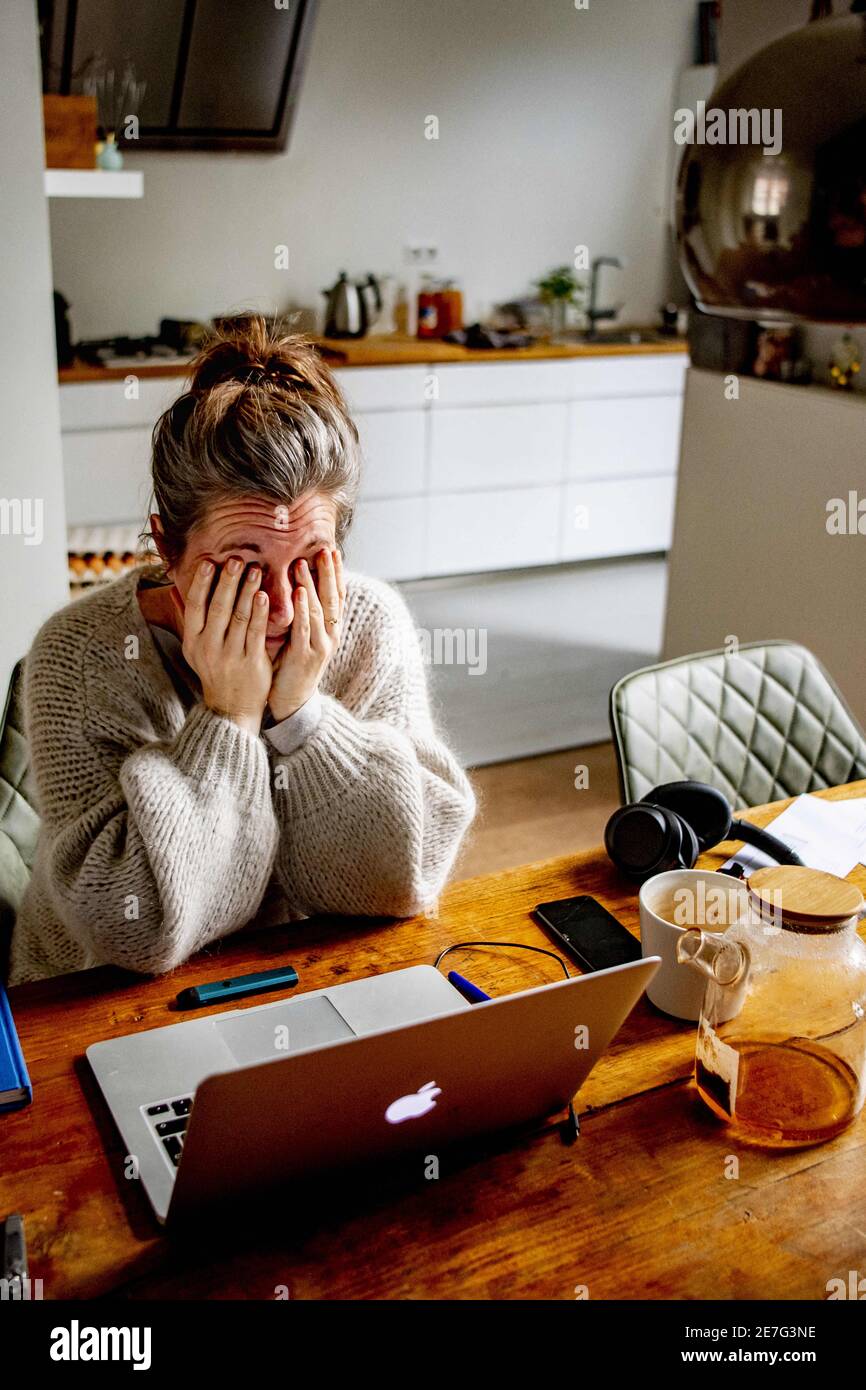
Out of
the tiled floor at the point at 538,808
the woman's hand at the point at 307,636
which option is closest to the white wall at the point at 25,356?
the tiled floor at the point at 538,808

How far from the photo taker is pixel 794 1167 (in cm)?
102

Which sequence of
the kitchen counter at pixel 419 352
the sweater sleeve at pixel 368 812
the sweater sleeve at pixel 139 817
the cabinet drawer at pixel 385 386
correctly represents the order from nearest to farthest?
the sweater sleeve at pixel 139 817 → the sweater sleeve at pixel 368 812 → the kitchen counter at pixel 419 352 → the cabinet drawer at pixel 385 386

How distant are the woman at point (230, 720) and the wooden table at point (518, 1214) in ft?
0.62

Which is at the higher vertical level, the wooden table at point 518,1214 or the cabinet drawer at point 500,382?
the cabinet drawer at point 500,382

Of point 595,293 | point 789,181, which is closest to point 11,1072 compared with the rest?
point 789,181

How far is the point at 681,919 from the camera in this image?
1261 millimetres

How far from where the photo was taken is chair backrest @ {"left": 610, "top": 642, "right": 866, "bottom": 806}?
188 cm

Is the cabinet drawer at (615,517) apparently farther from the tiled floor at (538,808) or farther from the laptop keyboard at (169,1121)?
the laptop keyboard at (169,1121)

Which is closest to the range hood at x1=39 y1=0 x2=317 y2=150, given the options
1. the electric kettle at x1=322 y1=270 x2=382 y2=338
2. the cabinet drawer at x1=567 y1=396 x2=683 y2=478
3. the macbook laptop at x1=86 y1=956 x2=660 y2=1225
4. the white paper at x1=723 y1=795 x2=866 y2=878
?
the electric kettle at x1=322 y1=270 x2=382 y2=338

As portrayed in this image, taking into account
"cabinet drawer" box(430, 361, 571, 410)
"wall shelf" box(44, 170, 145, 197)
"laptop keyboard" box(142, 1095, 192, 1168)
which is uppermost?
"wall shelf" box(44, 170, 145, 197)

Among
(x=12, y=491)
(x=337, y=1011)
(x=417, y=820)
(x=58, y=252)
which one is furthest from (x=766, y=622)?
(x=58, y=252)

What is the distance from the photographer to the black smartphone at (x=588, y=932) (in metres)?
1.29

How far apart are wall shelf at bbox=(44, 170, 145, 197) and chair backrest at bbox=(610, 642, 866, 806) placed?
2.19m

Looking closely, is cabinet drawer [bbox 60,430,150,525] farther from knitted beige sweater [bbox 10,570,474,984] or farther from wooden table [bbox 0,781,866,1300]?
wooden table [bbox 0,781,866,1300]
